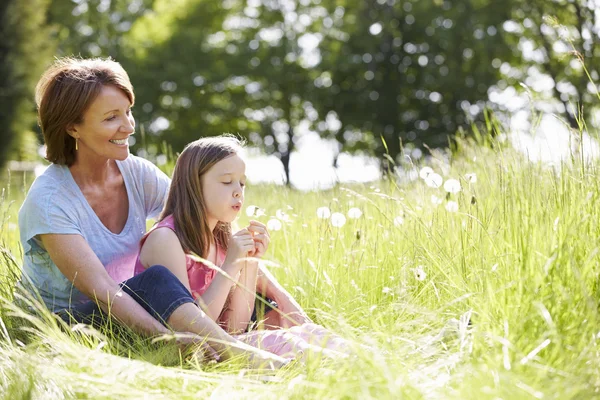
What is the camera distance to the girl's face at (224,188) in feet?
10.1

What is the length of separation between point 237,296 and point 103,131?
0.90 m

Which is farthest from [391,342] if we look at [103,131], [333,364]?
[103,131]

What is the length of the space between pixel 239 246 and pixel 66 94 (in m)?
0.99

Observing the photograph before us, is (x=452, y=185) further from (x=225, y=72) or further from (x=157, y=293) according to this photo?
(x=225, y=72)

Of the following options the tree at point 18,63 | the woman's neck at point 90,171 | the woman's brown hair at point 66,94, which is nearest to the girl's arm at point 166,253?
the woman's neck at point 90,171

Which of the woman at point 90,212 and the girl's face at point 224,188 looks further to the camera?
the girl's face at point 224,188

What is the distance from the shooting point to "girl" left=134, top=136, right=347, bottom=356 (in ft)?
9.59

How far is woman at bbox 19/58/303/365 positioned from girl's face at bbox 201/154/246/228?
0.41 meters

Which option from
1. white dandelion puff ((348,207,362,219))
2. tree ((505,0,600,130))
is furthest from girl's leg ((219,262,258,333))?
tree ((505,0,600,130))

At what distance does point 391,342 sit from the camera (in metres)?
2.21

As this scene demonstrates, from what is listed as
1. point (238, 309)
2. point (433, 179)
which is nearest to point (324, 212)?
point (433, 179)

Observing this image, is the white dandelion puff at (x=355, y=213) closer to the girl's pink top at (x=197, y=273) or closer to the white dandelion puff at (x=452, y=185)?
the white dandelion puff at (x=452, y=185)

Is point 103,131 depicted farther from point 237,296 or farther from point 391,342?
point 391,342

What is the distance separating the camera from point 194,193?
311 centimetres
